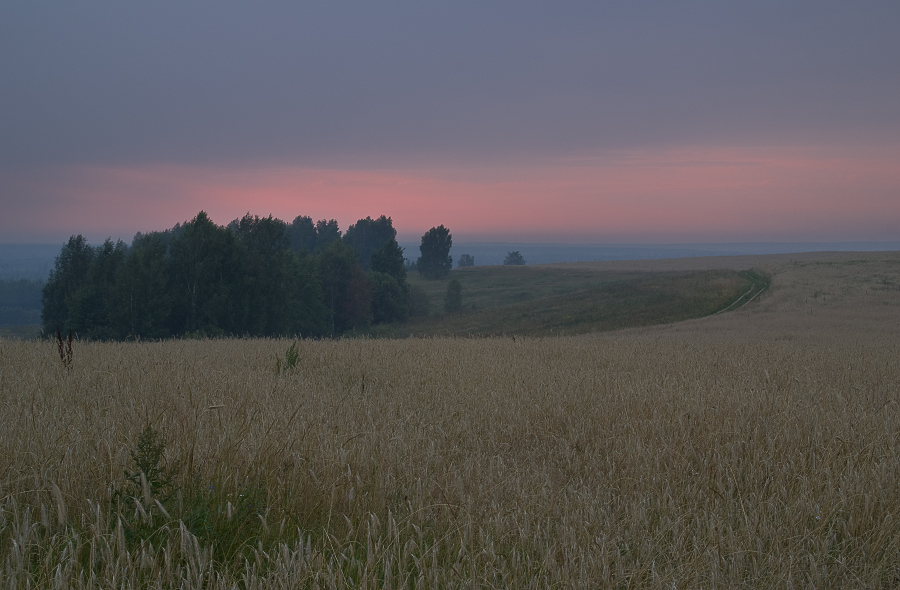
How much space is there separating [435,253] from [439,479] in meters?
107

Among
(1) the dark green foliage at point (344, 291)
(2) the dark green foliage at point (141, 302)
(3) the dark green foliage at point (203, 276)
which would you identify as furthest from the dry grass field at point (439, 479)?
(1) the dark green foliage at point (344, 291)

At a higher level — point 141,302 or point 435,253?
point 435,253

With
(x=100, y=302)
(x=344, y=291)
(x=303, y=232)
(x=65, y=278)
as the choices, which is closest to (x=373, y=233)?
(x=303, y=232)

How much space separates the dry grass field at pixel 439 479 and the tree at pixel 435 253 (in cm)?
10239

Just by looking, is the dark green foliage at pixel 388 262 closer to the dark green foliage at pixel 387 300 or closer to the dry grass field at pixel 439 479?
the dark green foliage at pixel 387 300

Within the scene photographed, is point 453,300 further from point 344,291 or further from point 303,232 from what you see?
point 303,232

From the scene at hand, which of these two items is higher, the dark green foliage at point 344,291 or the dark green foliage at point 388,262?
the dark green foliage at point 388,262

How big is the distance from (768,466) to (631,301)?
4086 centimetres

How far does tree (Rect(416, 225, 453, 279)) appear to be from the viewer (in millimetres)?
109625

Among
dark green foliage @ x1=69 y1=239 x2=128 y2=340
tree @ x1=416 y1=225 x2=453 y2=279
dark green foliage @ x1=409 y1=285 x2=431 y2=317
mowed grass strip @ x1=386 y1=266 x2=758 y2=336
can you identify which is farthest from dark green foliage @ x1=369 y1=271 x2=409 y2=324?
tree @ x1=416 y1=225 x2=453 y2=279

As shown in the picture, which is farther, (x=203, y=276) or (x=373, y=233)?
(x=373, y=233)

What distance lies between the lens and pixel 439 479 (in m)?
3.81

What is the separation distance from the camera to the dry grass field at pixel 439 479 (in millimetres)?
2527

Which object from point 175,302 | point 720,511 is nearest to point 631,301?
point 175,302
